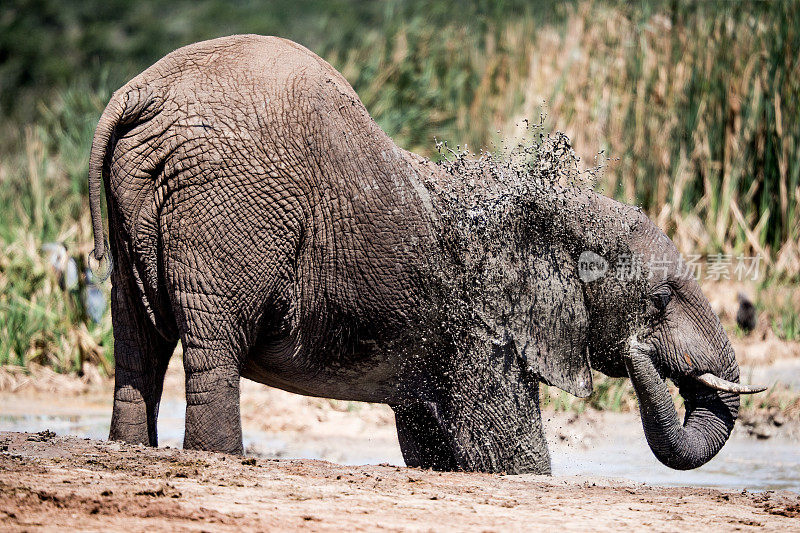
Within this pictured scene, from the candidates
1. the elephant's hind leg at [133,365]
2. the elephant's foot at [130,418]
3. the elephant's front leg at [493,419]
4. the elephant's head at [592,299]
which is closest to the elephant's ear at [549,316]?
the elephant's head at [592,299]

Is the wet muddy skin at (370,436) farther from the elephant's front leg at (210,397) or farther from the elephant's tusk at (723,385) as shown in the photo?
the elephant's front leg at (210,397)

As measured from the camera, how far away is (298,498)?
3621 millimetres

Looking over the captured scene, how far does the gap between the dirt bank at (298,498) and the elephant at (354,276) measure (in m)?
0.47

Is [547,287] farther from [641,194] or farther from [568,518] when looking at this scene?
[641,194]

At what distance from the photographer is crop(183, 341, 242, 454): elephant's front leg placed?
438cm

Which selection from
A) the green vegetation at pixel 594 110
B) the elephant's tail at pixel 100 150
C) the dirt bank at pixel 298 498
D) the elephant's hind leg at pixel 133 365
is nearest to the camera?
the dirt bank at pixel 298 498

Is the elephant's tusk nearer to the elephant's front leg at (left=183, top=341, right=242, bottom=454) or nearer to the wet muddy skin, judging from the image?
the wet muddy skin

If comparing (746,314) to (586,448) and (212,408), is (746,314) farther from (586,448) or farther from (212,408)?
(212,408)

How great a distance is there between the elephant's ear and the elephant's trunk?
0.95ft

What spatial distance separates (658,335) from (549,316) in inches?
24.0

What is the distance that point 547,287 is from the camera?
486cm

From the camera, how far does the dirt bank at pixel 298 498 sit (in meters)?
3.28

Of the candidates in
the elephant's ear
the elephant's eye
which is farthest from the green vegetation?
the elephant's ear

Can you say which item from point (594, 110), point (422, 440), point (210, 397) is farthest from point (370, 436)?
point (594, 110)
